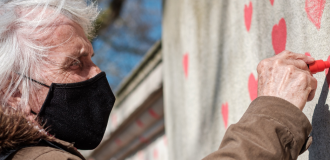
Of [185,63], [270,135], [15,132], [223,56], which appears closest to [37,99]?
[15,132]

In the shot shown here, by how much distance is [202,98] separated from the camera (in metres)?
2.11

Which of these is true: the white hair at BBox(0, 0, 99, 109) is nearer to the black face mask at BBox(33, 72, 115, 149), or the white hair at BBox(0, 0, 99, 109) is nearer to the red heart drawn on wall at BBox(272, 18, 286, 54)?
the black face mask at BBox(33, 72, 115, 149)

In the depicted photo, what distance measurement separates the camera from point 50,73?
53.6 inches

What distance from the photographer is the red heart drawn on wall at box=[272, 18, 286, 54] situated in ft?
4.25

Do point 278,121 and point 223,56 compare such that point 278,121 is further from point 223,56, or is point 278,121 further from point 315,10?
point 223,56

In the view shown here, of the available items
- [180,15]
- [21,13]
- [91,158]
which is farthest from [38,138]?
[91,158]

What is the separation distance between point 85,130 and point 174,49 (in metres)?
1.32

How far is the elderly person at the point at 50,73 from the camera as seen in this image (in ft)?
4.27

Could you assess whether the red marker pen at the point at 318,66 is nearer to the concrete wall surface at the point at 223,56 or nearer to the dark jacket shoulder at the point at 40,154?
the concrete wall surface at the point at 223,56

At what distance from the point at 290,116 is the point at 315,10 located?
1.27 ft

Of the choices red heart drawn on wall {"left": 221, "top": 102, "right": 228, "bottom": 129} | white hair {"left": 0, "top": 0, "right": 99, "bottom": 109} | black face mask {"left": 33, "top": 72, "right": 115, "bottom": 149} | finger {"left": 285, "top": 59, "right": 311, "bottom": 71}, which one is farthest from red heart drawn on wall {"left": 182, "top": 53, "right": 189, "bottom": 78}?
finger {"left": 285, "top": 59, "right": 311, "bottom": 71}

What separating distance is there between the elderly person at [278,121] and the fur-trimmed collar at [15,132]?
22.1 inches

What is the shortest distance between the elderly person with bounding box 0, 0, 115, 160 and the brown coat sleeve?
0.64m

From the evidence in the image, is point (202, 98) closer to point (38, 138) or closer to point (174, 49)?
point (174, 49)
